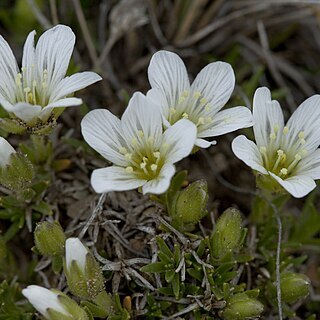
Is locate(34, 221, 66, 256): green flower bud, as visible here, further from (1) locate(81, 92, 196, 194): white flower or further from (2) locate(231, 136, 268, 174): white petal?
(2) locate(231, 136, 268, 174): white petal

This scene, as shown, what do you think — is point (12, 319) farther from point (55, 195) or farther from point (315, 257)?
point (315, 257)

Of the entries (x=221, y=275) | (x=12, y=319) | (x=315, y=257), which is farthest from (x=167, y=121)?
(x=315, y=257)

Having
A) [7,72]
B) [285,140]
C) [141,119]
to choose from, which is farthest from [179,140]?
[7,72]

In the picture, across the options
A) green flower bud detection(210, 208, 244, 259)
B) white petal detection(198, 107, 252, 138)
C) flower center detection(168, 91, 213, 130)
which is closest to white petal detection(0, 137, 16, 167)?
flower center detection(168, 91, 213, 130)

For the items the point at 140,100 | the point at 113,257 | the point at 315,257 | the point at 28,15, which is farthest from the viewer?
the point at 28,15

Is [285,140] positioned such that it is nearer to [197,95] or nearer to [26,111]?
[197,95]

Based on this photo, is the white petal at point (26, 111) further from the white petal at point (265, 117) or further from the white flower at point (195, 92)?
the white petal at point (265, 117)
